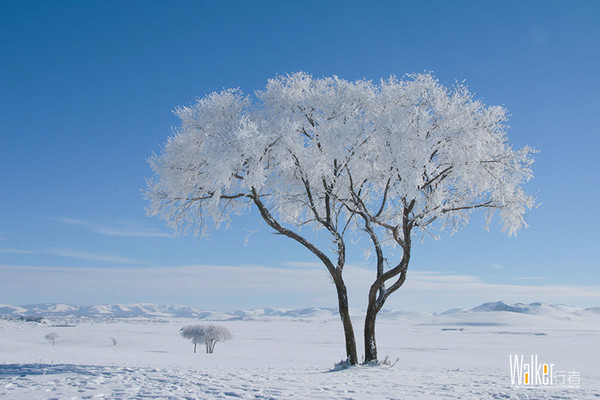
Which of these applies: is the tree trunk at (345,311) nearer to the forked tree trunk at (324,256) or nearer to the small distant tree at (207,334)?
the forked tree trunk at (324,256)

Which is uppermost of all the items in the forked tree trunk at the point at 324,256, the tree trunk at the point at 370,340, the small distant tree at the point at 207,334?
the forked tree trunk at the point at 324,256

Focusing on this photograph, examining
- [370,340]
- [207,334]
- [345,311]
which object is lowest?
[207,334]

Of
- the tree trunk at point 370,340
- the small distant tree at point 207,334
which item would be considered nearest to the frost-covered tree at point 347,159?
the tree trunk at point 370,340

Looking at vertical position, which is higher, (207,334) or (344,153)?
(344,153)

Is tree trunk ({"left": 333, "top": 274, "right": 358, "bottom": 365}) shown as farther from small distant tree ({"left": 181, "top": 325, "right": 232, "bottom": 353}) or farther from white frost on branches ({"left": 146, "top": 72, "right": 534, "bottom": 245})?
small distant tree ({"left": 181, "top": 325, "right": 232, "bottom": 353})

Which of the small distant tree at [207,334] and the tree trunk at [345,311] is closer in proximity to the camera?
the tree trunk at [345,311]

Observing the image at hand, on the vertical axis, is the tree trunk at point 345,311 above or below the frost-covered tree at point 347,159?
below

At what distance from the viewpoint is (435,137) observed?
1684 centimetres

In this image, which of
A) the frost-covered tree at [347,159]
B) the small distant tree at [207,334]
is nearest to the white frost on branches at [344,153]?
the frost-covered tree at [347,159]

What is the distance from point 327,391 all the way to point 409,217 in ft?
28.7

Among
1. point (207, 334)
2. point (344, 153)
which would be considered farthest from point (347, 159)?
point (207, 334)

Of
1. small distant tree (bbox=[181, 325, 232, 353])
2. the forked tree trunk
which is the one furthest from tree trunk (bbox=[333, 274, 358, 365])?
small distant tree (bbox=[181, 325, 232, 353])

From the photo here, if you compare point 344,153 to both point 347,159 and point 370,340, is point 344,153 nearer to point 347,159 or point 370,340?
point 347,159

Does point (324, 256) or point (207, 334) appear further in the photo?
point (207, 334)
